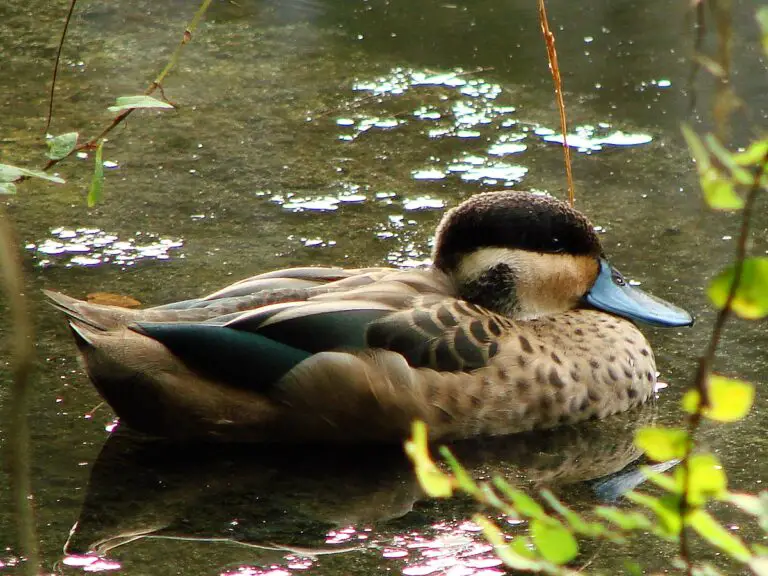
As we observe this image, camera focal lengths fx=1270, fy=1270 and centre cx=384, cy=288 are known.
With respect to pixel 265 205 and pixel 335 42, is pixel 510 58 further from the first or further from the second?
pixel 265 205

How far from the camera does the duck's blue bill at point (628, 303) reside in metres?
4.86

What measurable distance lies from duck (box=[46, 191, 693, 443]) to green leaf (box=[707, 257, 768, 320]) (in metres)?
2.51

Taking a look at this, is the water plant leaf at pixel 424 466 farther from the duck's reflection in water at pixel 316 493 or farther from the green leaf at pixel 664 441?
the duck's reflection in water at pixel 316 493

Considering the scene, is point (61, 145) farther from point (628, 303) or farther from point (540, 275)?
point (628, 303)

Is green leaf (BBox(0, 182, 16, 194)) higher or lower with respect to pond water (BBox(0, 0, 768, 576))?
higher

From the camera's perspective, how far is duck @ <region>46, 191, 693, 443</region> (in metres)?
4.25

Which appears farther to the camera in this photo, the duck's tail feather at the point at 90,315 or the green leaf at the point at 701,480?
the duck's tail feather at the point at 90,315

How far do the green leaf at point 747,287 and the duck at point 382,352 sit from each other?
251 centimetres

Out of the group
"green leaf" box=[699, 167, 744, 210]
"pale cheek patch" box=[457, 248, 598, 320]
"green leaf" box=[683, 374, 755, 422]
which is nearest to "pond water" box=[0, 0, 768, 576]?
"pale cheek patch" box=[457, 248, 598, 320]

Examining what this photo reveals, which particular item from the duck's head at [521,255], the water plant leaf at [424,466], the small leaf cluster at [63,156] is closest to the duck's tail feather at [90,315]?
the small leaf cluster at [63,156]

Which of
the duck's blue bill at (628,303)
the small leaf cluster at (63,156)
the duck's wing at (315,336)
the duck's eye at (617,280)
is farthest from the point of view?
the duck's eye at (617,280)

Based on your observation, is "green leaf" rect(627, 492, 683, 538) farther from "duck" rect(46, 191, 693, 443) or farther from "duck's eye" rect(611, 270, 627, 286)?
"duck's eye" rect(611, 270, 627, 286)

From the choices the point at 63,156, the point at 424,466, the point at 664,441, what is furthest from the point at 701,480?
the point at 63,156

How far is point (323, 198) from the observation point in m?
6.43
